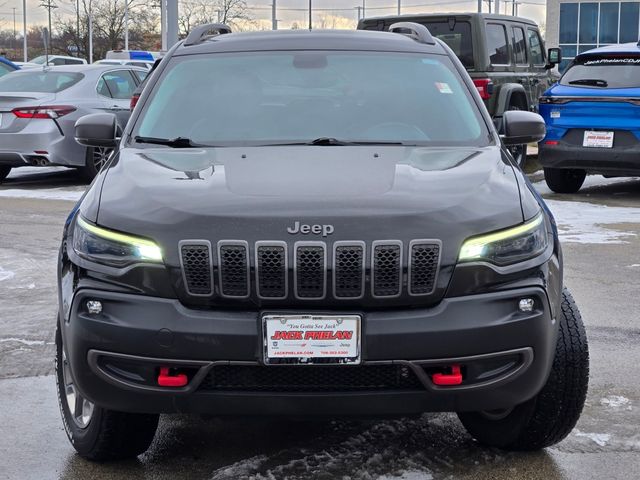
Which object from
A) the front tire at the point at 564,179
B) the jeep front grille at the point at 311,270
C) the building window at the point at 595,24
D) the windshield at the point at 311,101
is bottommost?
the building window at the point at 595,24

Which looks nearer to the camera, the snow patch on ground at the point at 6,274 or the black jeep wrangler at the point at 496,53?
the snow patch on ground at the point at 6,274

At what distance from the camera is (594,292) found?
713 centimetres

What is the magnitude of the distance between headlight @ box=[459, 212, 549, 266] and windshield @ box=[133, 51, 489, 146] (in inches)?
37.5

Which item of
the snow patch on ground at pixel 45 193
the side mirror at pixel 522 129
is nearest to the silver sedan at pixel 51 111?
the snow patch on ground at pixel 45 193

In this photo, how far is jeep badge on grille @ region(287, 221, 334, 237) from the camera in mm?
3354

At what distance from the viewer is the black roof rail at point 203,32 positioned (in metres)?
5.27

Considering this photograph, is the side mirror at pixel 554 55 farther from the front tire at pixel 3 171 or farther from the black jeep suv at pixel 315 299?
the black jeep suv at pixel 315 299

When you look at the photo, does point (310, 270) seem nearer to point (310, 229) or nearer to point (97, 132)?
point (310, 229)

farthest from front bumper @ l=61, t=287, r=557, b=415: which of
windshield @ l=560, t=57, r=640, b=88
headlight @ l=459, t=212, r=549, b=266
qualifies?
windshield @ l=560, t=57, r=640, b=88

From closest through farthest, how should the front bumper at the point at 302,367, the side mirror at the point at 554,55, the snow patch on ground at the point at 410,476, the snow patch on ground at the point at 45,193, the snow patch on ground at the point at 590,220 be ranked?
the front bumper at the point at 302,367 < the snow patch on ground at the point at 410,476 < the snow patch on ground at the point at 590,220 < the snow patch on ground at the point at 45,193 < the side mirror at the point at 554,55

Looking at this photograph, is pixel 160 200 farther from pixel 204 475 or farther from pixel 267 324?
pixel 204 475

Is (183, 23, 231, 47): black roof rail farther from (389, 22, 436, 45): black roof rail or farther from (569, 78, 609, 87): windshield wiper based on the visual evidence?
(569, 78, 609, 87): windshield wiper

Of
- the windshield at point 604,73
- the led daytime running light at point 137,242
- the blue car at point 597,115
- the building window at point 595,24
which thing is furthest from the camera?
the building window at point 595,24

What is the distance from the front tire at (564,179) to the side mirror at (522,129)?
783 centimetres
